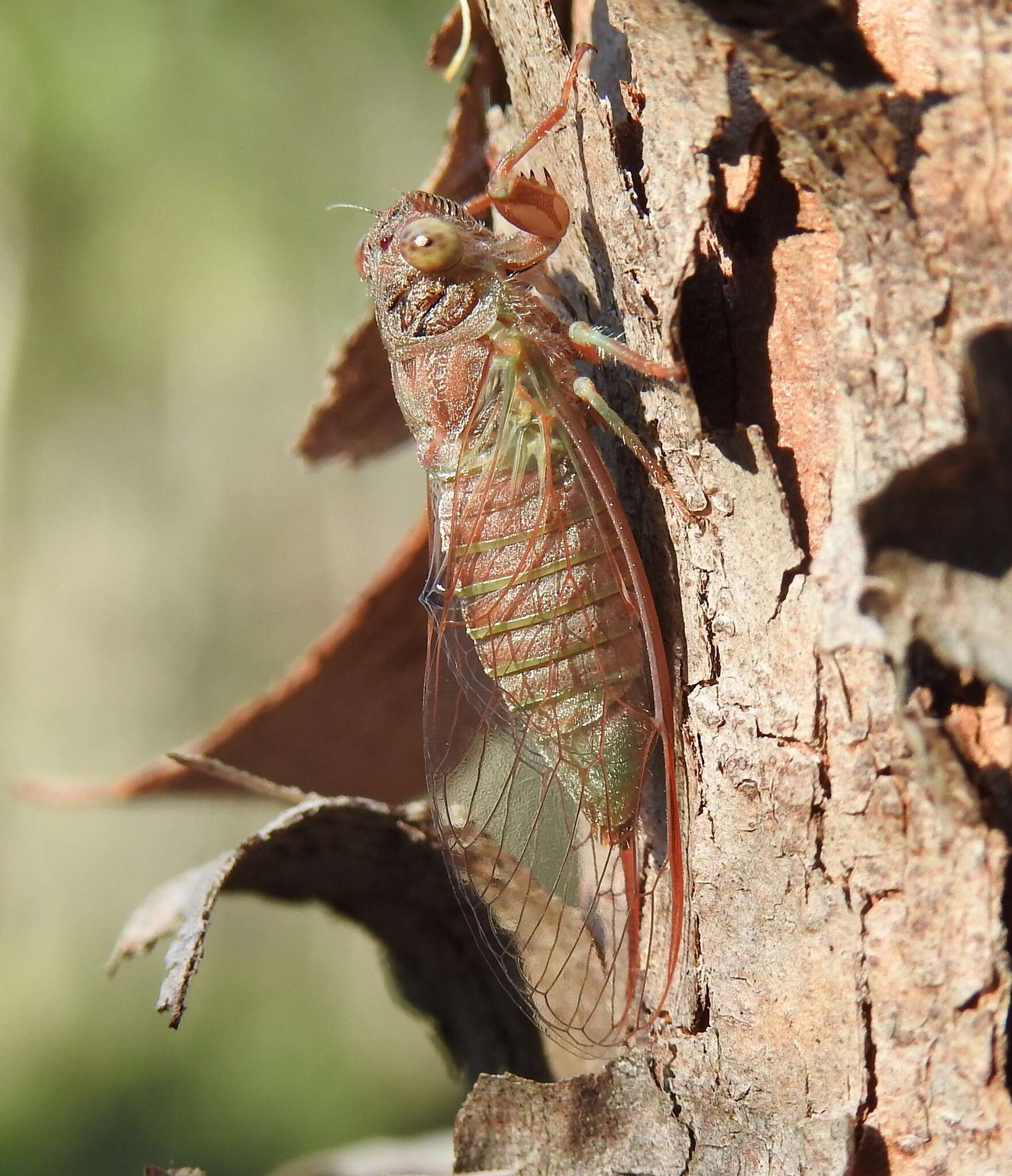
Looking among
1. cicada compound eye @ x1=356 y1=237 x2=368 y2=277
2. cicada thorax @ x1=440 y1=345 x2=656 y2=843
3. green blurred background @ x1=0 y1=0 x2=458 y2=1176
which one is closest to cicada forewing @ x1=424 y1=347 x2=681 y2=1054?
cicada thorax @ x1=440 y1=345 x2=656 y2=843

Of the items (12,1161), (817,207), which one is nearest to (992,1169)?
(817,207)

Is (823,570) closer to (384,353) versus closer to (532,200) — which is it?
(532,200)

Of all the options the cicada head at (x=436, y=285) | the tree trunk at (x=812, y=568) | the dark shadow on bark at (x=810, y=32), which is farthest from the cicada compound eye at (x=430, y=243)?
the dark shadow on bark at (x=810, y=32)

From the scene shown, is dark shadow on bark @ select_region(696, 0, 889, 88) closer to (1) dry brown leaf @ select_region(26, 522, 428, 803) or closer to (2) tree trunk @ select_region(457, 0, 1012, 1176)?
(2) tree trunk @ select_region(457, 0, 1012, 1176)

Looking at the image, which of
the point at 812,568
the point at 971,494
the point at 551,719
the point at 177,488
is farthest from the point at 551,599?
the point at 177,488

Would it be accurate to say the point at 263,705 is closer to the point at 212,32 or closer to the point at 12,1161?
the point at 12,1161
